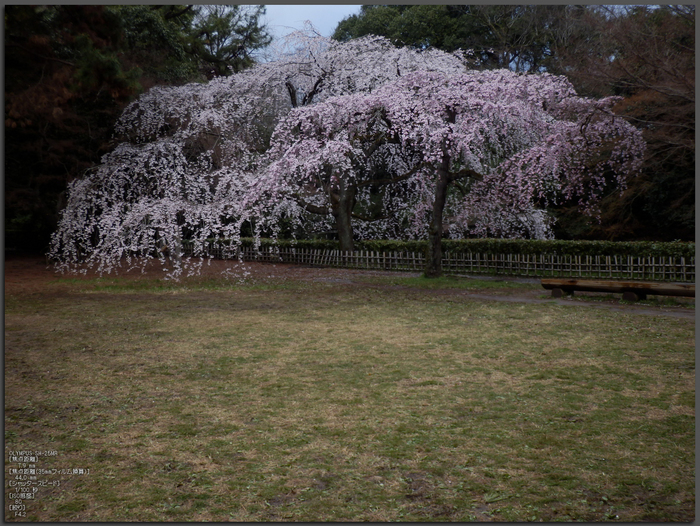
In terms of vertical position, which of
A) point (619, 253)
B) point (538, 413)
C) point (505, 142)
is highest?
point (505, 142)

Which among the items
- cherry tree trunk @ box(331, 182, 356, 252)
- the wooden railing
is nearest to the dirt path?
the wooden railing

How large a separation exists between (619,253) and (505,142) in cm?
425

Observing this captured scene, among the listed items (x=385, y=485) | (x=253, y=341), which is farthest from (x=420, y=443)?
(x=253, y=341)

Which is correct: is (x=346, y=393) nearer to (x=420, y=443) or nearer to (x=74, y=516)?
(x=420, y=443)

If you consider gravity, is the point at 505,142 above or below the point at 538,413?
above

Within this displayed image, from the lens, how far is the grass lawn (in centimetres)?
301

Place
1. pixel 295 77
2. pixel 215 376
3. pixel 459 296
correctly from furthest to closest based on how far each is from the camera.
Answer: pixel 295 77 < pixel 459 296 < pixel 215 376

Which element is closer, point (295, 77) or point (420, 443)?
point (420, 443)

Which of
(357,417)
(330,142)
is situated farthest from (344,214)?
(357,417)

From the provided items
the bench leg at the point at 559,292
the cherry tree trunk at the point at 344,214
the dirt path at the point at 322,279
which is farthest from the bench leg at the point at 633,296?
the cherry tree trunk at the point at 344,214

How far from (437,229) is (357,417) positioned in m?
10.2

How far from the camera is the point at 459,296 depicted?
11.7 metres

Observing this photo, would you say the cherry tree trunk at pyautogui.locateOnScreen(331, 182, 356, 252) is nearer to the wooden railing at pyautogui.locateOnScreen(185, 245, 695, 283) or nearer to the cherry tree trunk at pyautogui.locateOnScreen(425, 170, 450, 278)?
the wooden railing at pyautogui.locateOnScreen(185, 245, 695, 283)

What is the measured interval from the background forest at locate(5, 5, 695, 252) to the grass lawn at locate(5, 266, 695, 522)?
5546mm
